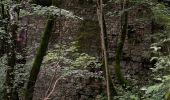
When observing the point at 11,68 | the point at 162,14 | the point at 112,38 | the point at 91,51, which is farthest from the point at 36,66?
the point at 112,38

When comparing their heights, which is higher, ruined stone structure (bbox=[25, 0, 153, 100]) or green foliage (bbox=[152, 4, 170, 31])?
green foliage (bbox=[152, 4, 170, 31])

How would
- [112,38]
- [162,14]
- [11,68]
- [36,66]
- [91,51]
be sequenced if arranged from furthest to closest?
[112,38]
[91,51]
[162,14]
[11,68]
[36,66]

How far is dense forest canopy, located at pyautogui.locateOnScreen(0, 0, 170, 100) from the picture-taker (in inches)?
356

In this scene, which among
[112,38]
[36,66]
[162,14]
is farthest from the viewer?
[112,38]

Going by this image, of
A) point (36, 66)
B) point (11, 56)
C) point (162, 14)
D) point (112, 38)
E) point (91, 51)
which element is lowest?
point (91, 51)

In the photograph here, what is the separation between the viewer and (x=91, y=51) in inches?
484

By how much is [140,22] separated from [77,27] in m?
2.34

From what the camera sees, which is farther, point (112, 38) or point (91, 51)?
point (112, 38)

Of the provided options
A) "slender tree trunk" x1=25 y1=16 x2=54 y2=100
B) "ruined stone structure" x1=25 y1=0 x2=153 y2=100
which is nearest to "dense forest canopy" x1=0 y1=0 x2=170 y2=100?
"ruined stone structure" x1=25 y1=0 x2=153 y2=100

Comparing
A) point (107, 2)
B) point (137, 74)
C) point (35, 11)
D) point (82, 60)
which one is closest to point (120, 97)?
point (82, 60)

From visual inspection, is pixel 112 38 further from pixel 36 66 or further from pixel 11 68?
pixel 36 66

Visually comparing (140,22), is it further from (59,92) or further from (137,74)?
(59,92)

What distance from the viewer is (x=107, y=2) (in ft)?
41.9

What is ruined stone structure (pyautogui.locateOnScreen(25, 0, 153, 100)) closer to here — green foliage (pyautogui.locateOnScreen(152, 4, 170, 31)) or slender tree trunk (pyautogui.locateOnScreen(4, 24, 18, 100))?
green foliage (pyautogui.locateOnScreen(152, 4, 170, 31))
